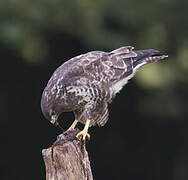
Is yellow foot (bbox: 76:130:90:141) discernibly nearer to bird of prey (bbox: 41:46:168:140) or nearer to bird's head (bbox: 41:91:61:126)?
bird of prey (bbox: 41:46:168:140)

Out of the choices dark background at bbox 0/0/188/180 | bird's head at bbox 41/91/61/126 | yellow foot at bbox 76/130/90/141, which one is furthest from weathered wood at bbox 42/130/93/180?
dark background at bbox 0/0/188/180

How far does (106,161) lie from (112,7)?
2588 millimetres

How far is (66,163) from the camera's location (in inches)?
263

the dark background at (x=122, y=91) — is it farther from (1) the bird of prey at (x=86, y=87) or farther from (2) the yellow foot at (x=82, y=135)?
(2) the yellow foot at (x=82, y=135)

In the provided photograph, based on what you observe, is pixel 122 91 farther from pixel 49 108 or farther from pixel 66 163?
pixel 66 163

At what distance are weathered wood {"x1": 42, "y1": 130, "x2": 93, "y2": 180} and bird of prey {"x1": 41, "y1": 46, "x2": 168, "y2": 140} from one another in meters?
0.40

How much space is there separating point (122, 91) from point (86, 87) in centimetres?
498

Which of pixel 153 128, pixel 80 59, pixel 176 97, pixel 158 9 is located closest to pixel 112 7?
pixel 158 9

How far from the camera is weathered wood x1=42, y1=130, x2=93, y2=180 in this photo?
6668mm

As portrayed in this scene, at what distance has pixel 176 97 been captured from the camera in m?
12.1

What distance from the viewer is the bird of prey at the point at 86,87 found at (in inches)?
291

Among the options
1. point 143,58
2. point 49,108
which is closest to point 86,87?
point 49,108

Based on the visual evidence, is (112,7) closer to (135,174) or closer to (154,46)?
(154,46)

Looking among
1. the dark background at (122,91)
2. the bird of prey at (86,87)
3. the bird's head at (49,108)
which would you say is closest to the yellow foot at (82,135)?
the bird of prey at (86,87)
